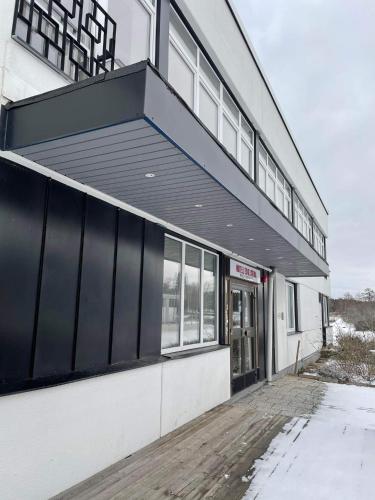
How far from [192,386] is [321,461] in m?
1.89

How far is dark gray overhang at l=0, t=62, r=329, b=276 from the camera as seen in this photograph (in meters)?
2.20

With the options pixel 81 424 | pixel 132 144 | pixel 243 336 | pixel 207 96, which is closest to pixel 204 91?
pixel 207 96

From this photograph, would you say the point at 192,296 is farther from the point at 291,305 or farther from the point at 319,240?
the point at 319,240

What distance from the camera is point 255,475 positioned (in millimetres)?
3439

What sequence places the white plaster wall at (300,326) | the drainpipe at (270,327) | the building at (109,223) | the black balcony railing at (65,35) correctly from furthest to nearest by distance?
the white plaster wall at (300,326) < the drainpipe at (270,327) < the black balcony railing at (65,35) < the building at (109,223)

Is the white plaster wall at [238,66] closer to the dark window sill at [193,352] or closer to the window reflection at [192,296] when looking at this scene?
the window reflection at [192,296]

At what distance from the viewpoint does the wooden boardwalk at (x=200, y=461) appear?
3.06 metres

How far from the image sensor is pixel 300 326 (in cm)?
1223

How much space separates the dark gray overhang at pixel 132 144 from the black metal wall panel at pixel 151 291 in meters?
0.50

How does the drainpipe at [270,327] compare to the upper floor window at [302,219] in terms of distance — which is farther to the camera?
the upper floor window at [302,219]

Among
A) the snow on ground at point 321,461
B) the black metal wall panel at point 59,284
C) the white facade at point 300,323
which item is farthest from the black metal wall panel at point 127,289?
the white facade at point 300,323

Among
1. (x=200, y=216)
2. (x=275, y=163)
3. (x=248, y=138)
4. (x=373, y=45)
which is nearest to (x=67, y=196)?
(x=200, y=216)

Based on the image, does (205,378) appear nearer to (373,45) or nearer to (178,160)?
(178,160)

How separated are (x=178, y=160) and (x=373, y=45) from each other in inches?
387
